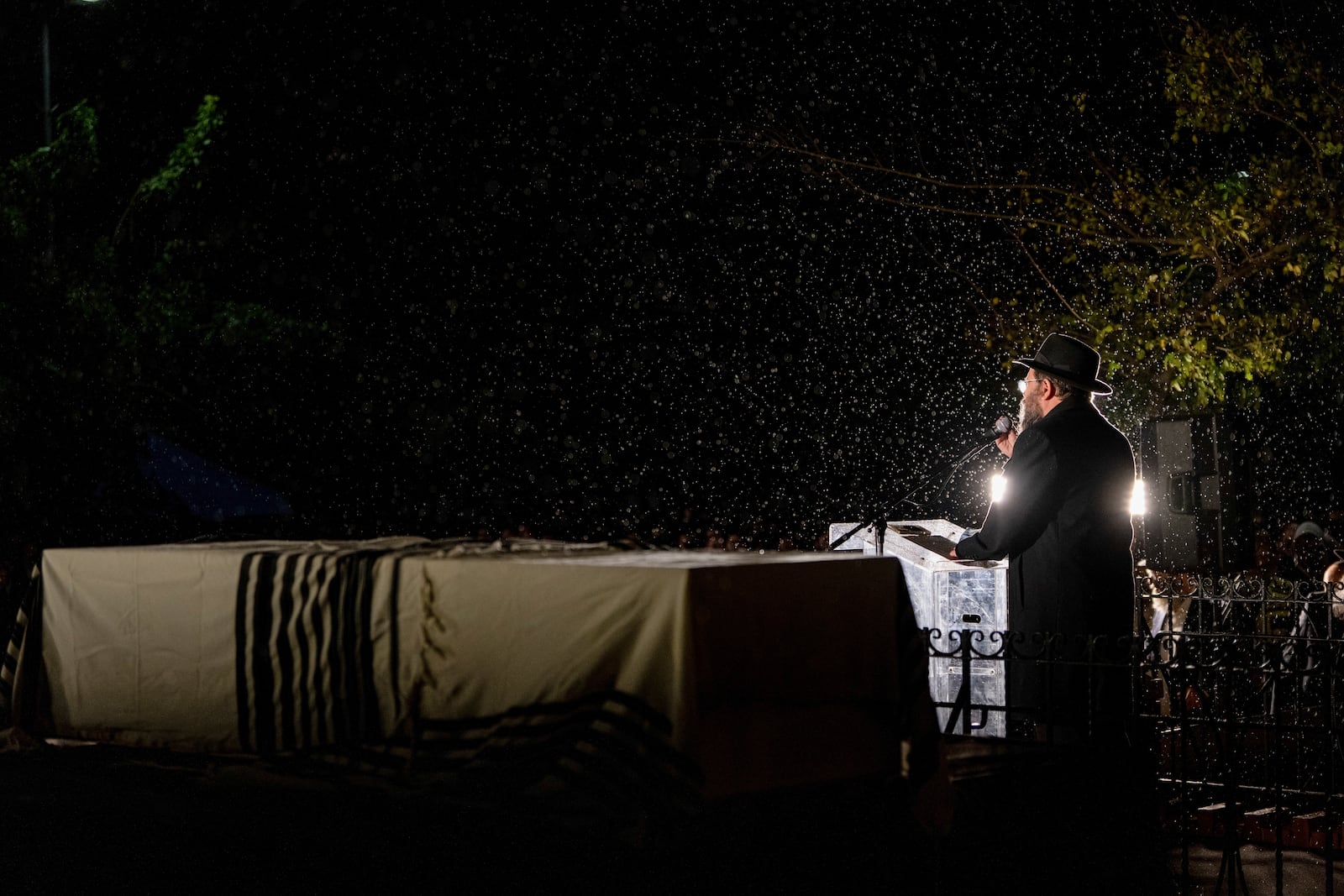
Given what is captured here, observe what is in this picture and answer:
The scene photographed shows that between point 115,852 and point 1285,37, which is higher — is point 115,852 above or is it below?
below

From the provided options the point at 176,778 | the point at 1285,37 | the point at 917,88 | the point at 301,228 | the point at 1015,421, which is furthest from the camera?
the point at 301,228

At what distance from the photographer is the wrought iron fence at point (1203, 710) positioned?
5.35m

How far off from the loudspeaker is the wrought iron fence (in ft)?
1.01

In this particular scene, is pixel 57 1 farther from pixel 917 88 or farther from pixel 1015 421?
pixel 1015 421

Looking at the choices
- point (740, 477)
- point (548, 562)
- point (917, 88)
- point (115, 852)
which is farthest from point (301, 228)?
point (548, 562)

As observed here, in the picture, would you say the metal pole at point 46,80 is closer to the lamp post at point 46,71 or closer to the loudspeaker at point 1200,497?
the lamp post at point 46,71

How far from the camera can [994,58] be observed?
48.3 feet

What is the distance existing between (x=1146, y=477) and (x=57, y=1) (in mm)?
12797

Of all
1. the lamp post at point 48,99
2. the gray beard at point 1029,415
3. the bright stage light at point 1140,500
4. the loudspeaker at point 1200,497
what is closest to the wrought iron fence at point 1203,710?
the loudspeaker at point 1200,497

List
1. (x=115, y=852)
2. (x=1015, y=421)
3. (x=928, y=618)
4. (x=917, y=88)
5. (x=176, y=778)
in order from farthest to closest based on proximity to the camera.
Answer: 1. (x=917, y=88)
2. (x=928, y=618)
3. (x=1015, y=421)
4. (x=115, y=852)
5. (x=176, y=778)

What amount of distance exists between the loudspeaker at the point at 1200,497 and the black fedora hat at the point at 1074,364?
6.29 m

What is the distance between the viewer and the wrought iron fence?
5.35m

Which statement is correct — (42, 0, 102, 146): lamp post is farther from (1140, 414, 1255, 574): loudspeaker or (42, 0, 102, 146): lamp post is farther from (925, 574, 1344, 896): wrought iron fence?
(1140, 414, 1255, 574): loudspeaker

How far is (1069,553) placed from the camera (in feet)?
17.9
